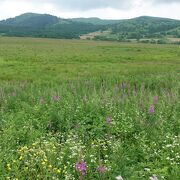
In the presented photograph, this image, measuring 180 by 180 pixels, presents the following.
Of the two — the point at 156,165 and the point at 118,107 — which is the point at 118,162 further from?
the point at 118,107

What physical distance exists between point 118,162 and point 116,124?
107 inches

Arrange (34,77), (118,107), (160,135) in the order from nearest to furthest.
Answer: (160,135) < (118,107) < (34,77)

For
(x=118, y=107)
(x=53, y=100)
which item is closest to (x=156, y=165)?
(x=118, y=107)

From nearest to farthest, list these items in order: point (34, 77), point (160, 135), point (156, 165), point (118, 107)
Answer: point (156, 165) < point (160, 135) < point (118, 107) < point (34, 77)

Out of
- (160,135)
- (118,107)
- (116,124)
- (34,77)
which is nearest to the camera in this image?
(160,135)

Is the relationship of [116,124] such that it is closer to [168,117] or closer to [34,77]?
[168,117]

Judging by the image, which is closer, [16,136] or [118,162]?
[118,162]

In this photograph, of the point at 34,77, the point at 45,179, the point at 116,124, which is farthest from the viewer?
the point at 34,77

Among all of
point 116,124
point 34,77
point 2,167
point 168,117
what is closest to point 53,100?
point 116,124

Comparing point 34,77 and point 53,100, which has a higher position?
point 53,100

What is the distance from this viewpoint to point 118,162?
641cm

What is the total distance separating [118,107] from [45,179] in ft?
16.2

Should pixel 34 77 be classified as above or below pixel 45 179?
below

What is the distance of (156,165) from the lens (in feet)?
20.9
